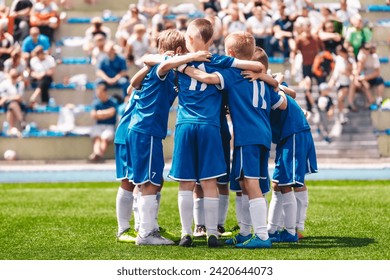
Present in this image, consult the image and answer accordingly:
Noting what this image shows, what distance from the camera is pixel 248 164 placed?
772 cm

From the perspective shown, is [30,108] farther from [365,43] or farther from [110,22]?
[365,43]

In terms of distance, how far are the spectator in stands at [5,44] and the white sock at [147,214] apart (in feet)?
44.0

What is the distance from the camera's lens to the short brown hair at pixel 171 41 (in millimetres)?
8062

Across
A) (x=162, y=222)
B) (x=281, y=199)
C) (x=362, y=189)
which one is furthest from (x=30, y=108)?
(x=281, y=199)

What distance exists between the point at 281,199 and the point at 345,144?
37.8ft

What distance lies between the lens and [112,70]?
778 inches

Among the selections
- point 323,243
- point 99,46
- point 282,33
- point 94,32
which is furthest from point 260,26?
point 323,243

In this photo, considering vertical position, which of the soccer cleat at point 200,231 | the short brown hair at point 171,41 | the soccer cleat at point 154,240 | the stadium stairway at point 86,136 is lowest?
the stadium stairway at point 86,136

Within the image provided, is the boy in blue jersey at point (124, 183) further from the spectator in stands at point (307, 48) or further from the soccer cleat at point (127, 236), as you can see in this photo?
the spectator in stands at point (307, 48)

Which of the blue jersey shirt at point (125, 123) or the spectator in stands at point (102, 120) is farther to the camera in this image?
the spectator in stands at point (102, 120)

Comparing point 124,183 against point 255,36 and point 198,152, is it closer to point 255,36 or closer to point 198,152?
point 198,152

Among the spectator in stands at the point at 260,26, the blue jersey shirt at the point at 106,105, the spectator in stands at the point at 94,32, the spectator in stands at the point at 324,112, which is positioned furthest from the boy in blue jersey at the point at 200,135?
the spectator in stands at the point at 94,32

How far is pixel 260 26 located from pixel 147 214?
1271 centimetres
